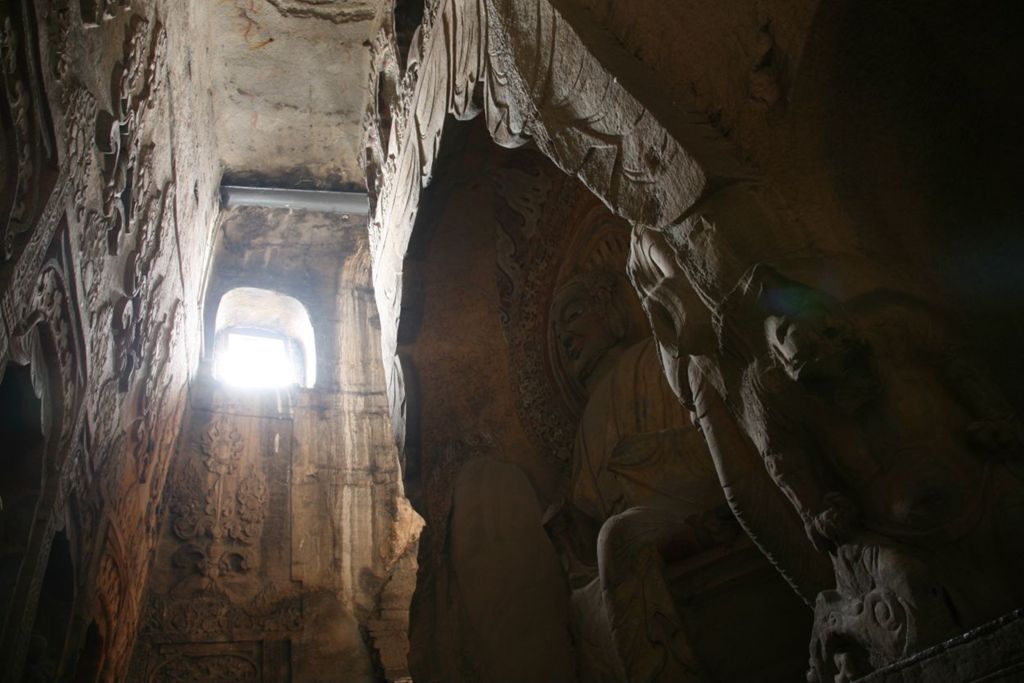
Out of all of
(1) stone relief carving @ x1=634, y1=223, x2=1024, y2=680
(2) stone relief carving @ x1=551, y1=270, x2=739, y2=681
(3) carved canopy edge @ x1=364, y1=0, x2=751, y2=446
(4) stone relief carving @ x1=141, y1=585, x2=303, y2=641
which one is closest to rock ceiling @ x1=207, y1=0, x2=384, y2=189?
(3) carved canopy edge @ x1=364, y1=0, x2=751, y2=446

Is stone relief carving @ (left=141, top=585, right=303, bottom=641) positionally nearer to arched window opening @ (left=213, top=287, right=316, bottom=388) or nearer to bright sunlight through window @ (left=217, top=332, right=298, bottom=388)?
bright sunlight through window @ (left=217, top=332, right=298, bottom=388)

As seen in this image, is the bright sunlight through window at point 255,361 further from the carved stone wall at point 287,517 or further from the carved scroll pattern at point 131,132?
Result: the carved scroll pattern at point 131,132

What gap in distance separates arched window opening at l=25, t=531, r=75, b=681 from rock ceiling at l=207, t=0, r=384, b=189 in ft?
13.1

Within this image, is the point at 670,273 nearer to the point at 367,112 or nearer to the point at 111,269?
the point at 111,269

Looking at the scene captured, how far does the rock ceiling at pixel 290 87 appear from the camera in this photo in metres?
6.83

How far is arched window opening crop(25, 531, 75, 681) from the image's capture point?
4672 mm

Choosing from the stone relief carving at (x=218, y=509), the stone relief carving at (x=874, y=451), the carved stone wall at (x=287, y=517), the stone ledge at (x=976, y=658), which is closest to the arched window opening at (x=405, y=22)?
the stone relief carving at (x=874, y=451)

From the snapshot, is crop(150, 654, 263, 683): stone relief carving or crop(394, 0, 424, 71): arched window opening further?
crop(150, 654, 263, 683): stone relief carving

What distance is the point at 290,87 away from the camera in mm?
7461

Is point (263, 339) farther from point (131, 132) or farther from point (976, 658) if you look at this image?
point (976, 658)

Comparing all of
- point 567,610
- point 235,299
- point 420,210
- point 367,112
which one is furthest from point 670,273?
point 235,299

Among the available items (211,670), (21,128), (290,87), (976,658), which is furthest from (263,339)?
(976,658)

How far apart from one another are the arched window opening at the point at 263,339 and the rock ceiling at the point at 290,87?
2.36m

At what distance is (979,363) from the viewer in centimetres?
186
